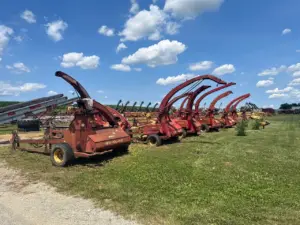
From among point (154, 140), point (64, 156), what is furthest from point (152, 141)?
point (64, 156)

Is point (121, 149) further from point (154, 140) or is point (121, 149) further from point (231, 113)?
point (231, 113)

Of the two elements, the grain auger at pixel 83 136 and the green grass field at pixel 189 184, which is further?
the grain auger at pixel 83 136

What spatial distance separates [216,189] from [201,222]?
1841 millimetres

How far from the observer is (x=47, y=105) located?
67.6 feet

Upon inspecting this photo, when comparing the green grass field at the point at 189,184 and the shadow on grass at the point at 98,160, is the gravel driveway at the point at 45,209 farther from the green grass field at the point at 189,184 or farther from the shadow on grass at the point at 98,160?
the shadow on grass at the point at 98,160

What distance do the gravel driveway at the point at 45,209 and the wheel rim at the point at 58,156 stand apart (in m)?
2.34

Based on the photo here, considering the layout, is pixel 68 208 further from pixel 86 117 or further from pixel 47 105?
pixel 47 105

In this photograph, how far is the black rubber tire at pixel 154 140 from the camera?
46.0ft

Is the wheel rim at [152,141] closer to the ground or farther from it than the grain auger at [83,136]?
closer to the ground

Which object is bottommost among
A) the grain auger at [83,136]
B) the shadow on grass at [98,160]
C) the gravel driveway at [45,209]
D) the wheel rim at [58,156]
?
the gravel driveway at [45,209]

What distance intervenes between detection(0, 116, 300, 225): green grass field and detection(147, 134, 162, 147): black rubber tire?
2620 millimetres

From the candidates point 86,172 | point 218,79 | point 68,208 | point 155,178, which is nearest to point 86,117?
point 86,172

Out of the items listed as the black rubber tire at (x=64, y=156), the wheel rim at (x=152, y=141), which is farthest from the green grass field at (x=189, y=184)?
the wheel rim at (x=152, y=141)

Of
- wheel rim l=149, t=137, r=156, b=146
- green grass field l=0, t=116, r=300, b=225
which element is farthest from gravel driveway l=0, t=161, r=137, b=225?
wheel rim l=149, t=137, r=156, b=146
